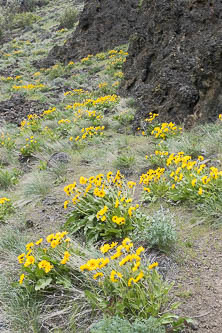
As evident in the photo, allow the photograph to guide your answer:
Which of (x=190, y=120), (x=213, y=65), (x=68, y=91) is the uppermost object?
(x=213, y=65)

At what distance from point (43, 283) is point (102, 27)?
20172 millimetres

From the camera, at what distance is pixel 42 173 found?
6.14m

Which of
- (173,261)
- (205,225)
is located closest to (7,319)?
(173,261)

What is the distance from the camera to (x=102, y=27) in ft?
67.0

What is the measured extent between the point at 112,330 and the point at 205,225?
72.2 inches

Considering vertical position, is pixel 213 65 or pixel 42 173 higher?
pixel 213 65

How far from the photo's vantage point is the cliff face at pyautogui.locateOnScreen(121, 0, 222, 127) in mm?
6688

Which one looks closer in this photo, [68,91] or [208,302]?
[208,302]

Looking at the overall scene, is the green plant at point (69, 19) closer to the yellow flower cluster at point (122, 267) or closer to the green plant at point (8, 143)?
the green plant at point (8, 143)

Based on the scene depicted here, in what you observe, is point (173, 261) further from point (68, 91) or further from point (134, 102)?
point (68, 91)

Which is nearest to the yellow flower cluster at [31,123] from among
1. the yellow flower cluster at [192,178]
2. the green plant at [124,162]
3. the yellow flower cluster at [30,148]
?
the yellow flower cluster at [30,148]

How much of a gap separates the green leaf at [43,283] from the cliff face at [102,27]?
19.0m

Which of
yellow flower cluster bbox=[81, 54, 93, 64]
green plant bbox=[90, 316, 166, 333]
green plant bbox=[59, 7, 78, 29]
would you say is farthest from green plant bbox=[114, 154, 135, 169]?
green plant bbox=[59, 7, 78, 29]

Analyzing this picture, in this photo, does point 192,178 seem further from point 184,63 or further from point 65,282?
point 184,63
